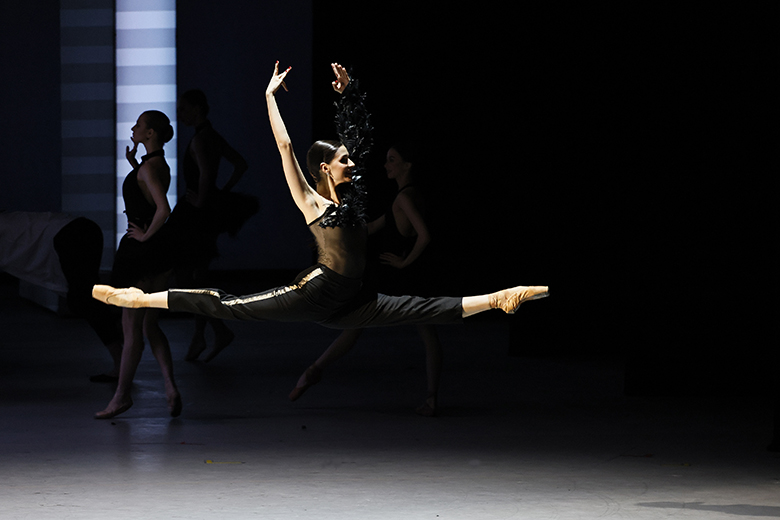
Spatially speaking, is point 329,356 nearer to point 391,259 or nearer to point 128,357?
point 391,259

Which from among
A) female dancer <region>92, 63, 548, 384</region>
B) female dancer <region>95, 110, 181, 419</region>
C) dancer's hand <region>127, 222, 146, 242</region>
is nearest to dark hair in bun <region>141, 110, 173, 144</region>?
female dancer <region>95, 110, 181, 419</region>

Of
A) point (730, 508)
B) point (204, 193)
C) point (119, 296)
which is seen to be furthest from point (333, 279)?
point (204, 193)

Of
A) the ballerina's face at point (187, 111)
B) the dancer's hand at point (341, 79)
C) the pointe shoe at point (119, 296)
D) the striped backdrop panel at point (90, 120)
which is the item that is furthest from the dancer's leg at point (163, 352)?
the striped backdrop panel at point (90, 120)

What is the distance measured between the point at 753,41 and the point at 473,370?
2873 millimetres

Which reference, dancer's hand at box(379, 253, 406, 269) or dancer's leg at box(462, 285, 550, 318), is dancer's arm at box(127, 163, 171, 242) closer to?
dancer's hand at box(379, 253, 406, 269)

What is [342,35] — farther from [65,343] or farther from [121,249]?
[121,249]

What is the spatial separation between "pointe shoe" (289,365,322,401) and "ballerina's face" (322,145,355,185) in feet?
7.26

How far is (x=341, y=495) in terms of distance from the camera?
4266mm

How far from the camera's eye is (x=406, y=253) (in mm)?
5945

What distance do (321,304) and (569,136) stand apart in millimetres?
4403

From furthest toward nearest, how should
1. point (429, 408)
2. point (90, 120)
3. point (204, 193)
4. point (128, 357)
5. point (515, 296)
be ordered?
point (90, 120), point (204, 193), point (429, 408), point (128, 357), point (515, 296)

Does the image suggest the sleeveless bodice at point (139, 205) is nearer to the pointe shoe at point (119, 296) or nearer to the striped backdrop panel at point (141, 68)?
the pointe shoe at point (119, 296)

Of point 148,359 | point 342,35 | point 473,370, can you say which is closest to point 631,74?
point 473,370

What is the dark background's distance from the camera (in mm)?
6270
